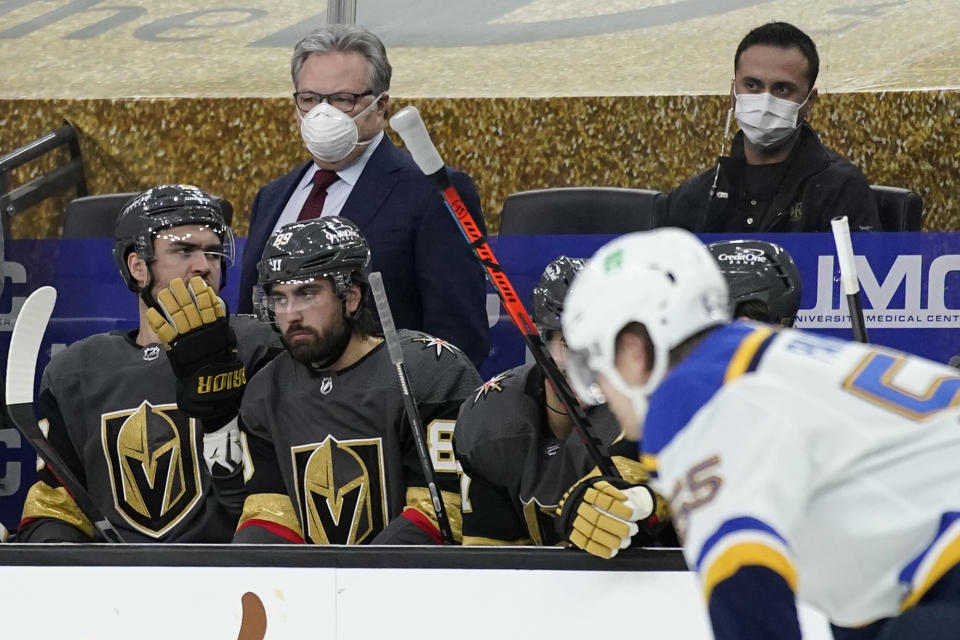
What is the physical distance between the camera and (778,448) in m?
1.47

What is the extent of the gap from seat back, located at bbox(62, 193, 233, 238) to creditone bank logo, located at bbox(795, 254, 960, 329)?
1557 millimetres

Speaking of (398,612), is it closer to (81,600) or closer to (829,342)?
(81,600)

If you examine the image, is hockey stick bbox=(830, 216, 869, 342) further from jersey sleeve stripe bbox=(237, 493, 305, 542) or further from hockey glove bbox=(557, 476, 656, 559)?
jersey sleeve stripe bbox=(237, 493, 305, 542)

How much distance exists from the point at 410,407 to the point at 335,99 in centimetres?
88

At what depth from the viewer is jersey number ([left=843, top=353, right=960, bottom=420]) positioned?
5.06ft

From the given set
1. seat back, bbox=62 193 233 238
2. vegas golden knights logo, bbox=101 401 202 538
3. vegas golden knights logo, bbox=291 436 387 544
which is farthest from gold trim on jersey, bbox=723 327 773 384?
seat back, bbox=62 193 233 238

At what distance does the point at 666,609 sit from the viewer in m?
2.47

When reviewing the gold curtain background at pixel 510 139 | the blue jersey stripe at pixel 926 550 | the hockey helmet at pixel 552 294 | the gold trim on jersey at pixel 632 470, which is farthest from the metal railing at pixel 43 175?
the blue jersey stripe at pixel 926 550

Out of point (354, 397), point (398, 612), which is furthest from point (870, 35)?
point (398, 612)

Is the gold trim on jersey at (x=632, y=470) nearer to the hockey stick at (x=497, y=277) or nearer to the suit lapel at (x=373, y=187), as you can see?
the hockey stick at (x=497, y=277)

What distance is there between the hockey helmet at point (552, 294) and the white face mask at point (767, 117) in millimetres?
765

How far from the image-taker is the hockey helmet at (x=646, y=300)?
1.61 m

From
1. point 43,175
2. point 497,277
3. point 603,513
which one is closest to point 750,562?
point 603,513

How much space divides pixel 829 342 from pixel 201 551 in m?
1.35
